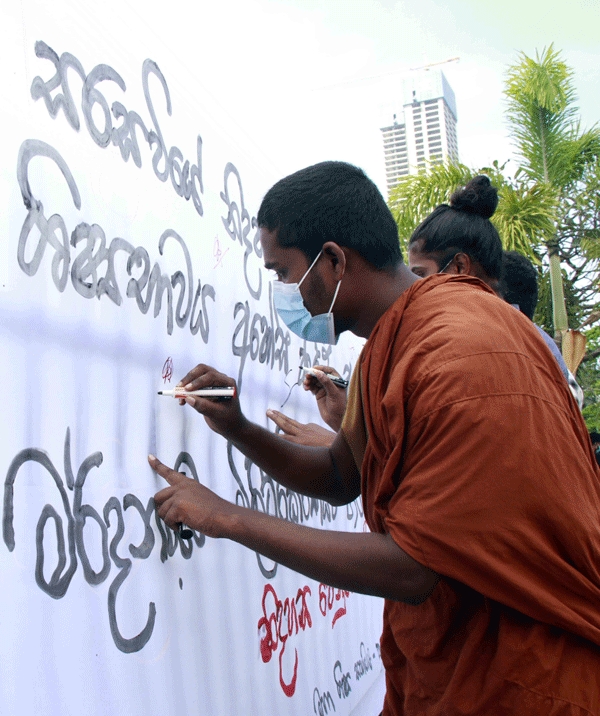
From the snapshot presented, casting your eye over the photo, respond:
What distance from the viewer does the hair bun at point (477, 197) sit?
229 cm

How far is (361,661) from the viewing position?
263 centimetres

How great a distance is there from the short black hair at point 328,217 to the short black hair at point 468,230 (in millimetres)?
847

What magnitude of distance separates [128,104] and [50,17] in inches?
10.2

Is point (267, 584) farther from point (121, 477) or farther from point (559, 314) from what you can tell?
point (559, 314)

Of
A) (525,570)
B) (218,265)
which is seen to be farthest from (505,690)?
(218,265)

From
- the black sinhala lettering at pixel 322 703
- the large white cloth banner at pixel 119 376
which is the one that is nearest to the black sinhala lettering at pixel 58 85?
the large white cloth banner at pixel 119 376

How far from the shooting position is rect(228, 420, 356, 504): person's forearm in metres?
1.70

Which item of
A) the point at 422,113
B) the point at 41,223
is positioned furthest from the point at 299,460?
the point at 422,113

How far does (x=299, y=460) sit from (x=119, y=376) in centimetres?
52

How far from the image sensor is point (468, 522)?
3.39 ft

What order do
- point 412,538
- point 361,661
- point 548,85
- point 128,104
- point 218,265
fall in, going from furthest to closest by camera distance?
point 548,85
point 361,661
point 218,265
point 128,104
point 412,538

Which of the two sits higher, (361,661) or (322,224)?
(322,224)

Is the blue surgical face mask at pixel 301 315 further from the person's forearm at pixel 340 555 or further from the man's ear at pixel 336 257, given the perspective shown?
the person's forearm at pixel 340 555

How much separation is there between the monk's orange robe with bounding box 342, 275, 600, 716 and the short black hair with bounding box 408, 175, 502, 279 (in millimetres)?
1100
